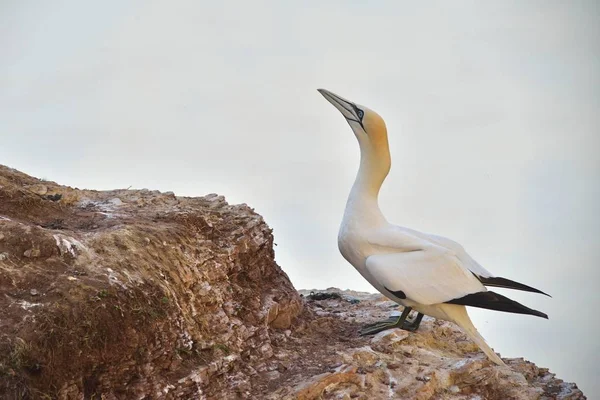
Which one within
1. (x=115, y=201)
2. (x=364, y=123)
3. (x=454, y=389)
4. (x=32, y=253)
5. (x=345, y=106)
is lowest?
(x=454, y=389)

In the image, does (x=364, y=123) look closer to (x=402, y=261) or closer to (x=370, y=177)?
(x=370, y=177)

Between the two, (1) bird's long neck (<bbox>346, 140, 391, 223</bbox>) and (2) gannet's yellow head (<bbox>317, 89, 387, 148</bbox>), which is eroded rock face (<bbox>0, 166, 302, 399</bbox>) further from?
(2) gannet's yellow head (<bbox>317, 89, 387, 148</bbox>)

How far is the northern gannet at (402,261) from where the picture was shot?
731cm

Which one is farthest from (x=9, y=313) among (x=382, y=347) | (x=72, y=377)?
(x=382, y=347)

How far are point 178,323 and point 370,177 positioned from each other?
321 centimetres

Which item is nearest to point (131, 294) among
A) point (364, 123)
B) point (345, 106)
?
point (364, 123)

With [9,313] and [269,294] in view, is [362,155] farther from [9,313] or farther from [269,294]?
[9,313]

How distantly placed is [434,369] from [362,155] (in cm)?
282

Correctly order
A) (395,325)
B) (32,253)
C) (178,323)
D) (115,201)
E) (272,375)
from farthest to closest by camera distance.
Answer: (115,201), (395,325), (272,375), (178,323), (32,253)

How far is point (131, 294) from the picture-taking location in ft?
19.3

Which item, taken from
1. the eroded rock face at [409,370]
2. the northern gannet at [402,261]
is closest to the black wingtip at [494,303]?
the northern gannet at [402,261]

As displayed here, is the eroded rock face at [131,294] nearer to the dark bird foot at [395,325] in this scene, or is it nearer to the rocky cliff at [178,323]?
the rocky cliff at [178,323]

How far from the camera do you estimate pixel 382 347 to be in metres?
7.23

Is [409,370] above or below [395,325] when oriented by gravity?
below
